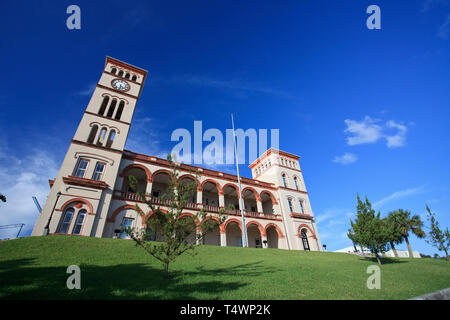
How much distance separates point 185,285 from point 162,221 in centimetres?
269

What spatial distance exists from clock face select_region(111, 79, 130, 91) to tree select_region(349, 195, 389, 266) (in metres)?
29.6

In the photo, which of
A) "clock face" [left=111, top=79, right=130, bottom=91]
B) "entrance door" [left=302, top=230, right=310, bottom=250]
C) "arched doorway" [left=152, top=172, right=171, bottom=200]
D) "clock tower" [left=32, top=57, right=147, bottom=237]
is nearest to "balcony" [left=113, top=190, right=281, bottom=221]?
"clock tower" [left=32, top=57, right=147, bottom=237]

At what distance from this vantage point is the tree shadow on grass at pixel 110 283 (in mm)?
5770

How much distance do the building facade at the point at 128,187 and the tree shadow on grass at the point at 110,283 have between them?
312cm

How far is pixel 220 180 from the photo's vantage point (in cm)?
2842

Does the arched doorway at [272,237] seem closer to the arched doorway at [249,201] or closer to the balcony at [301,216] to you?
the balcony at [301,216]

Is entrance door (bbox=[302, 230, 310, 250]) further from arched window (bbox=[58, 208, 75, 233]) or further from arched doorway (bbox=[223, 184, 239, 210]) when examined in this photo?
arched window (bbox=[58, 208, 75, 233])

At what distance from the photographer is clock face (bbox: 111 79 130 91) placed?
998 inches

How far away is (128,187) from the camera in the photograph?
928 inches

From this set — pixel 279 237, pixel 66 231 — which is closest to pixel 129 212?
pixel 66 231

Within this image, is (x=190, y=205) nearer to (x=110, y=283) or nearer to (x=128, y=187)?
(x=128, y=187)

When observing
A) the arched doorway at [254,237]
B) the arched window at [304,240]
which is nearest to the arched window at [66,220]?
the arched doorway at [254,237]

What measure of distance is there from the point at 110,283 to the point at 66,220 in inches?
532
